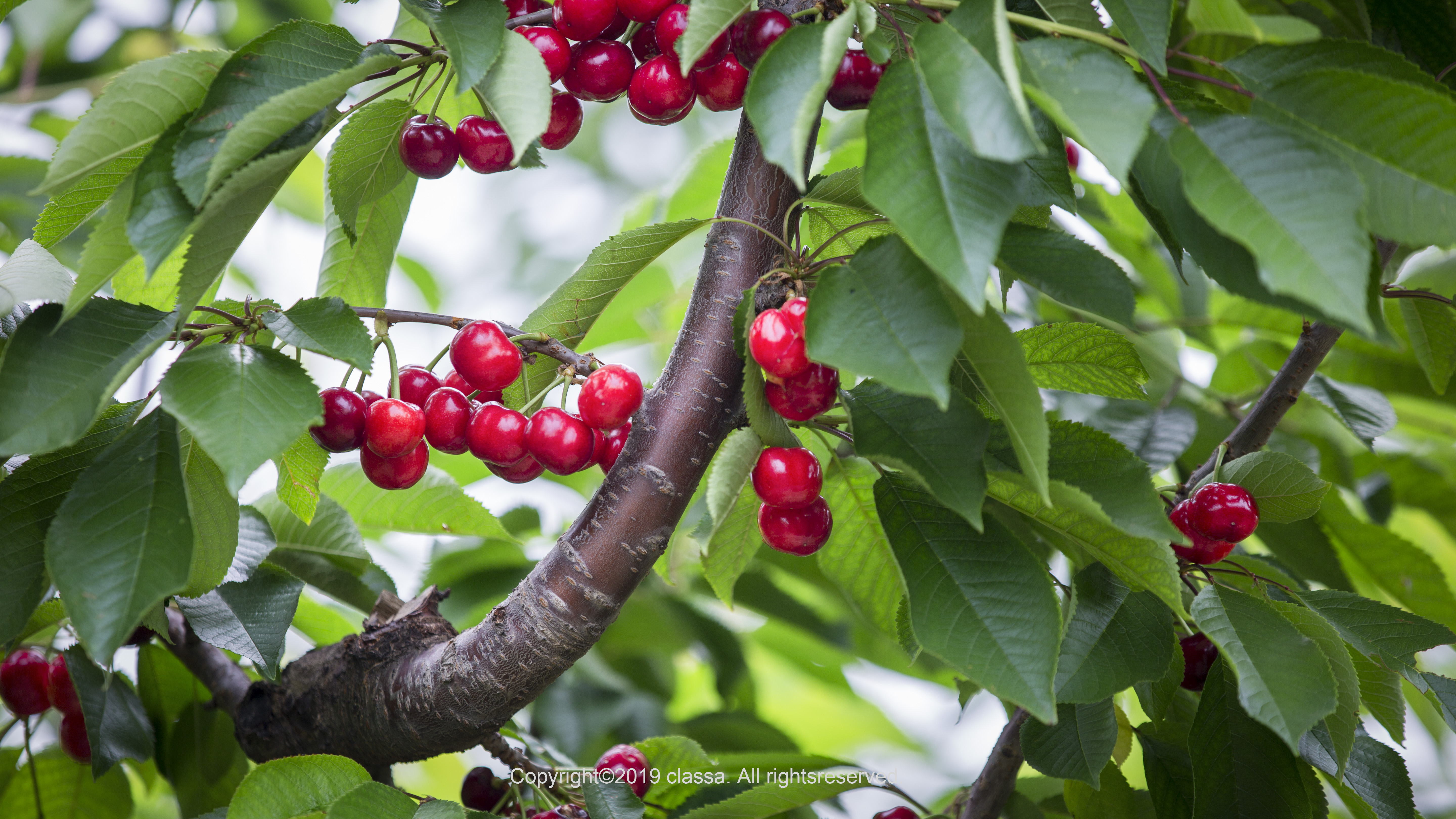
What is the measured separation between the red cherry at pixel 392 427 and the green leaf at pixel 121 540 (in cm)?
11

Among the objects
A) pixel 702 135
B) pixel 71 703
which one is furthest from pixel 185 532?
pixel 702 135

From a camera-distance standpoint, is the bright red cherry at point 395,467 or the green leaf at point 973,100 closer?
the green leaf at point 973,100

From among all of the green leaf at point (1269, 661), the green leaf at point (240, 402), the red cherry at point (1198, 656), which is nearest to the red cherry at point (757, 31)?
the green leaf at point (240, 402)

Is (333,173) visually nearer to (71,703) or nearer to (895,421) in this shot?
(895,421)

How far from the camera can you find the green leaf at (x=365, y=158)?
62 centimetres

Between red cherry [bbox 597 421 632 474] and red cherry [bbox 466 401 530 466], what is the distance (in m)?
0.09

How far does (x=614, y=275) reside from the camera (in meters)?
0.67

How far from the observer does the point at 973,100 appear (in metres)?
0.42

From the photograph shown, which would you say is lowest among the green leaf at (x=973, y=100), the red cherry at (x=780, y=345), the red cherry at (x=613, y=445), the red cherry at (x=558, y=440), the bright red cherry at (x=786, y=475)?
the red cherry at (x=613, y=445)

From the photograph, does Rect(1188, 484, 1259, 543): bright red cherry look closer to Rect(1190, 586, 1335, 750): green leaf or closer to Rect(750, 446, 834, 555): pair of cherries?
Rect(1190, 586, 1335, 750): green leaf

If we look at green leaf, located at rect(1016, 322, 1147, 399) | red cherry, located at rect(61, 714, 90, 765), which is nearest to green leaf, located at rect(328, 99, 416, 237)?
green leaf, located at rect(1016, 322, 1147, 399)

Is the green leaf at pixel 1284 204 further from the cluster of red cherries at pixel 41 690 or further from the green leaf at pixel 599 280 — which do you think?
the cluster of red cherries at pixel 41 690

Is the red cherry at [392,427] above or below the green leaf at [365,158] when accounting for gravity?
below

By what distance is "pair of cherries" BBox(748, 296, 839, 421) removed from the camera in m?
0.50
